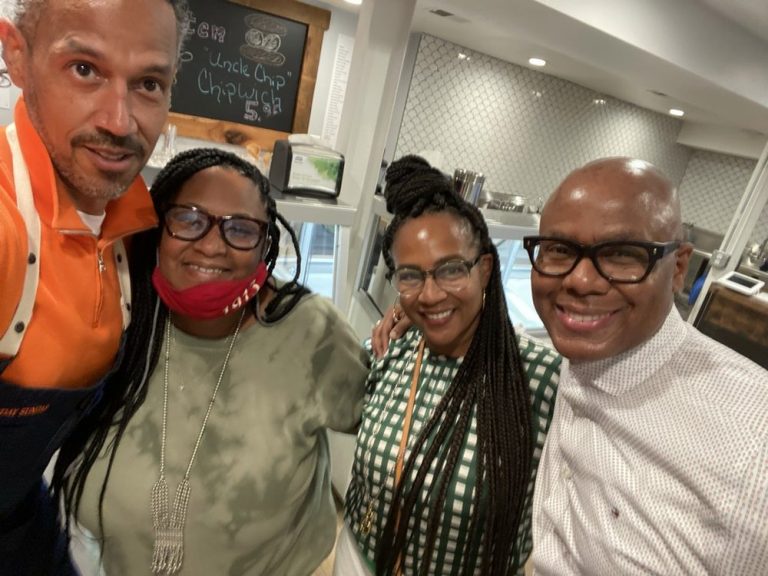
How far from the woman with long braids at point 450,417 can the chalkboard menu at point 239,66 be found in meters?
1.80

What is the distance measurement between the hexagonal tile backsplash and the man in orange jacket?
9.46 feet

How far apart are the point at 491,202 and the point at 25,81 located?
8.41ft

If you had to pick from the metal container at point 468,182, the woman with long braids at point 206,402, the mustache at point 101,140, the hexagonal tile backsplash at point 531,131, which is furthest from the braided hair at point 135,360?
the hexagonal tile backsplash at point 531,131

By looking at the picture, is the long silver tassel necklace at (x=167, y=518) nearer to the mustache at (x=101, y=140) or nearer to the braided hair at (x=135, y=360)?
the braided hair at (x=135, y=360)

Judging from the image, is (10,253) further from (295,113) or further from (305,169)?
(295,113)

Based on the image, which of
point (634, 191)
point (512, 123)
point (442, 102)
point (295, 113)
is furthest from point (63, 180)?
point (512, 123)

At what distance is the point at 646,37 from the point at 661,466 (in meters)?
2.21

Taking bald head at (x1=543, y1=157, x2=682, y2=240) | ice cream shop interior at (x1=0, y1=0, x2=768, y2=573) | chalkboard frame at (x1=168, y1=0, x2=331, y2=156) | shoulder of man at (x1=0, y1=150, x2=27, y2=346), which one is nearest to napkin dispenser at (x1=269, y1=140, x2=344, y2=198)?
ice cream shop interior at (x1=0, y1=0, x2=768, y2=573)

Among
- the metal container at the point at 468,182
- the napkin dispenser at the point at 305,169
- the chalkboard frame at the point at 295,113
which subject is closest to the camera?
the napkin dispenser at the point at 305,169

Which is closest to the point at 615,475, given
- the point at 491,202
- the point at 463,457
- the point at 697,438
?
the point at 697,438

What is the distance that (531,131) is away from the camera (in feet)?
13.8

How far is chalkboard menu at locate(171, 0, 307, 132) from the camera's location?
8.13ft

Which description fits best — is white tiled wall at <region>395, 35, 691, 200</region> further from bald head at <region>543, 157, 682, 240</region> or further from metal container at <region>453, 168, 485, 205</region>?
bald head at <region>543, 157, 682, 240</region>

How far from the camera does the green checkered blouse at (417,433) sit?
3.45ft
